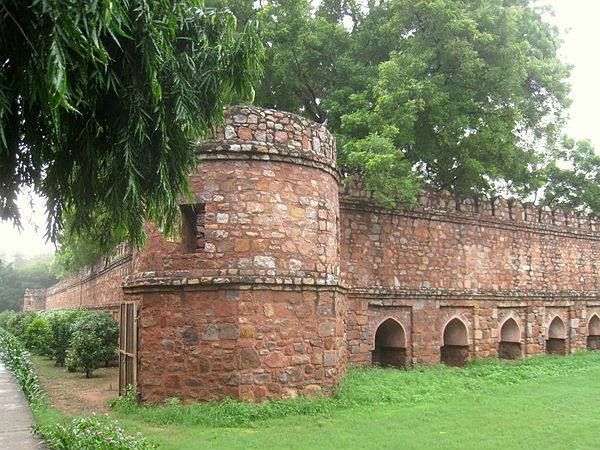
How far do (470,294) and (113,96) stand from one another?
34.3 feet

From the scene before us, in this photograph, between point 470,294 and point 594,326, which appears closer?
point 470,294

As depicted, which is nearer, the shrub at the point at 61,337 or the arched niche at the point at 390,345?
the arched niche at the point at 390,345

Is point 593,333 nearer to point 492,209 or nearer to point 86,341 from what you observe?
point 492,209

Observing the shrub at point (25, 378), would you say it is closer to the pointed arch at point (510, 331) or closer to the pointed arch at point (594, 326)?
the pointed arch at point (510, 331)

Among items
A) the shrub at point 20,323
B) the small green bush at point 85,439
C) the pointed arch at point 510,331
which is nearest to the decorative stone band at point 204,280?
the small green bush at point 85,439

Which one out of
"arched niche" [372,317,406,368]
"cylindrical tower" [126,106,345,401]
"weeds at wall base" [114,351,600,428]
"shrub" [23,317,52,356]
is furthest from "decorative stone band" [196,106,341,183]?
"shrub" [23,317,52,356]

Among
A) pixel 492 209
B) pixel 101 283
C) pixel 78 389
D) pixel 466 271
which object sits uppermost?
pixel 492 209

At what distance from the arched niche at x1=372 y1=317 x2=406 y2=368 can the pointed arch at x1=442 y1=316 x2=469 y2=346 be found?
4.96ft

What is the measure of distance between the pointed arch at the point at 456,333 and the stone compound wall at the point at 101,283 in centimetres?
707

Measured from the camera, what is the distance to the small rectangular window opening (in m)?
8.58

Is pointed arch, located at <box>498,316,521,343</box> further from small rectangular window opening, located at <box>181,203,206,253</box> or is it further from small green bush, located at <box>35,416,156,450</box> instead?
small green bush, located at <box>35,416,156,450</box>

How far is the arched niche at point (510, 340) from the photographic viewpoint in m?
14.6

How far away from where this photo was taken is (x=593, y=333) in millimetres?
17188

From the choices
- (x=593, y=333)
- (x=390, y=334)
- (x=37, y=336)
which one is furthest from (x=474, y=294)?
(x=37, y=336)
